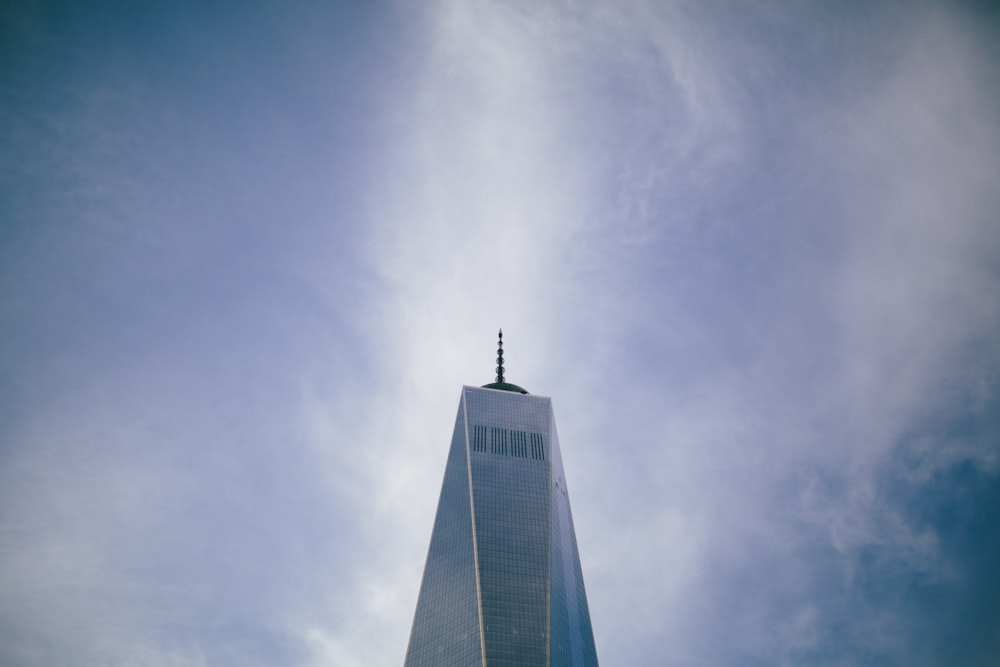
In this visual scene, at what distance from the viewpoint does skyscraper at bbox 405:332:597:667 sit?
106m

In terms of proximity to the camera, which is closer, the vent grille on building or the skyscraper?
the skyscraper

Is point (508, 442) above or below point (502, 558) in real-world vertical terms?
above

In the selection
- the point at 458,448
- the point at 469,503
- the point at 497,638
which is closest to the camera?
the point at 497,638

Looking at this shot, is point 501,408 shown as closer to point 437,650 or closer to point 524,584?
point 524,584

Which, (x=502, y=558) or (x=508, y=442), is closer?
(x=502, y=558)

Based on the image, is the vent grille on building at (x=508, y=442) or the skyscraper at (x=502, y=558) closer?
the skyscraper at (x=502, y=558)

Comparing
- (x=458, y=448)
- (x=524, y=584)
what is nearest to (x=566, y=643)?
(x=524, y=584)

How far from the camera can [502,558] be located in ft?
373

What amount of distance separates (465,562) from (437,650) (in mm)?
15215

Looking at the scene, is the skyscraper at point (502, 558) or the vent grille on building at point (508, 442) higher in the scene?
the vent grille on building at point (508, 442)

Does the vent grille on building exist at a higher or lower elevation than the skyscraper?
higher

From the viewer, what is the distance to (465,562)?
378 feet

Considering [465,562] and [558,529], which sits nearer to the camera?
[465,562]

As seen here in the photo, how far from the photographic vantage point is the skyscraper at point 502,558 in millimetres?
106062
